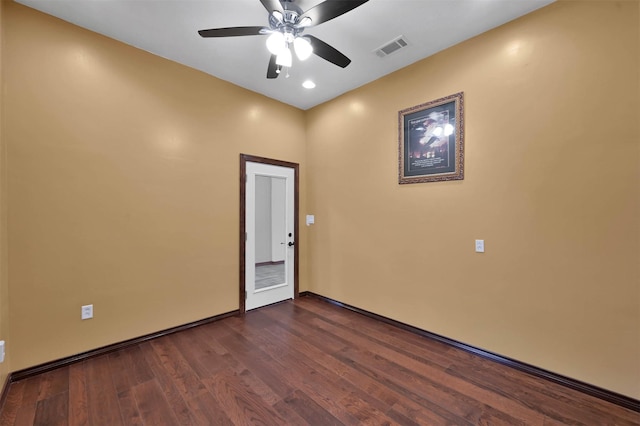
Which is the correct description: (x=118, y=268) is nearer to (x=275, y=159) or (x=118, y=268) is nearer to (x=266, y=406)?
(x=266, y=406)

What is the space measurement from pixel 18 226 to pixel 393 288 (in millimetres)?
3771

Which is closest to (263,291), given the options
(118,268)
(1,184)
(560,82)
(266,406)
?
(118,268)

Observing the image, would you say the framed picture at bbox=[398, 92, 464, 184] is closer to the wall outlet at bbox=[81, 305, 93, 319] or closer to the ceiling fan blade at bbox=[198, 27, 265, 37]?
the ceiling fan blade at bbox=[198, 27, 265, 37]

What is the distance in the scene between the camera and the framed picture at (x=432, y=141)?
9.37 feet

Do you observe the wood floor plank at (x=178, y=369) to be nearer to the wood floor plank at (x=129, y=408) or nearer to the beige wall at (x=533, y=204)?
the wood floor plank at (x=129, y=408)

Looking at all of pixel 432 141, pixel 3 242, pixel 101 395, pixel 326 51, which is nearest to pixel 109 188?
pixel 3 242

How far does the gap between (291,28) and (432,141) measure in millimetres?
1878

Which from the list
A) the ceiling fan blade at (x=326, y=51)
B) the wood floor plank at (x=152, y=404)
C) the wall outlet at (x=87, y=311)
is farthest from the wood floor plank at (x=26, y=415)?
the ceiling fan blade at (x=326, y=51)

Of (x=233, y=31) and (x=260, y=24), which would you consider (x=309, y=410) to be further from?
(x=260, y=24)

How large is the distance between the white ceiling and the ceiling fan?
4.8 inches

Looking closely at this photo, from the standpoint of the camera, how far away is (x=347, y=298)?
397 cm

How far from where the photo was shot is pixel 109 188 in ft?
9.03

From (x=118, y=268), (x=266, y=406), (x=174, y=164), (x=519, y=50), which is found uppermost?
(x=519, y=50)

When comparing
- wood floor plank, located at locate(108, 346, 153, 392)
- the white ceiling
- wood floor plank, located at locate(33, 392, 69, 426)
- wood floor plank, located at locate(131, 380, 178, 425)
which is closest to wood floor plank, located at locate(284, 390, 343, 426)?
wood floor plank, located at locate(131, 380, 178, 425)
